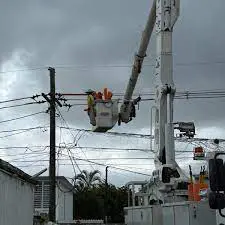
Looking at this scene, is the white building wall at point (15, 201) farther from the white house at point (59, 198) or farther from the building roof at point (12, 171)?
the white house at point (59, 198)

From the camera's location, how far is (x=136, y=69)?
59.4 ft

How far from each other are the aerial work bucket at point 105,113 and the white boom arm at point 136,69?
0.85 m

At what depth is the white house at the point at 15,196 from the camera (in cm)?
1359

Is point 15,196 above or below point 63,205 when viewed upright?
above

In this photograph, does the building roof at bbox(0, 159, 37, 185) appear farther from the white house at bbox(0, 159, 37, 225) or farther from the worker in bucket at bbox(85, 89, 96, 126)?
the worker in bucket at bbox(85, 89, 96, 126)

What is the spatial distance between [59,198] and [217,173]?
45.2 metres

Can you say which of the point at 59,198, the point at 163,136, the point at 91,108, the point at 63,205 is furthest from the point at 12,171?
the point at 63,205

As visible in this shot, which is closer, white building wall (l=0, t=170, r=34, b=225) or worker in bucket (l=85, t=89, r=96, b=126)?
white building wall (l=0, t=170, r=34, b=225)

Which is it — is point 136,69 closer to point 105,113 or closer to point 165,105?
point 105,113

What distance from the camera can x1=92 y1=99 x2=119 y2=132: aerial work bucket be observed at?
1731 centimetres

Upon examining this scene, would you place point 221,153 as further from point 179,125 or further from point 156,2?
point 156,2

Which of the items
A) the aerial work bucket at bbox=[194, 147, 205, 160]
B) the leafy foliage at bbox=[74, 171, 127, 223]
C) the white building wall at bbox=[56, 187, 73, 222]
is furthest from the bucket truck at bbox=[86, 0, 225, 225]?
the leafy foliage at bbox=[74, 171, 127, 223]

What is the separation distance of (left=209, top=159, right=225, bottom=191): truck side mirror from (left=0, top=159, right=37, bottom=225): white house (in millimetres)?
7020

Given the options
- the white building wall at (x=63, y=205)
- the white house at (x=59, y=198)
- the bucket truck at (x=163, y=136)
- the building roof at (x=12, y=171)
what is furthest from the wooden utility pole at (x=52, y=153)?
the white building wall at (x=63, y=205)
